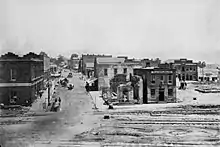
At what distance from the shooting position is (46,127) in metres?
18.7

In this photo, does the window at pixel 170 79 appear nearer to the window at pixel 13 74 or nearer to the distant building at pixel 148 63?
the distant building at pixel 148 63

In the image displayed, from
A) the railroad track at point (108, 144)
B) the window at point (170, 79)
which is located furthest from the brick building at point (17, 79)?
the window at point (170, 79)

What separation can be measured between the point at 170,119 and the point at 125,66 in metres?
20.3

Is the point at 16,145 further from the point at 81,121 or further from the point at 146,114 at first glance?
the point at 146,114

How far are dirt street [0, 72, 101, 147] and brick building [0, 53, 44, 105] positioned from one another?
318 cm

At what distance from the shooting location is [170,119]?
2134cm

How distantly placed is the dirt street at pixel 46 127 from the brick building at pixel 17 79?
3176 mm

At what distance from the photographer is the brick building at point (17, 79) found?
82.1ft

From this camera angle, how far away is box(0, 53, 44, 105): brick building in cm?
2502

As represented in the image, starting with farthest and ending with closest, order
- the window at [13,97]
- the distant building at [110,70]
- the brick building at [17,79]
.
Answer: the distant building at [110,70], the window at [13,97], the brick building at [17,79]

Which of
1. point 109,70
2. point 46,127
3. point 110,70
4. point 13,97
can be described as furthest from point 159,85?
point 46,127

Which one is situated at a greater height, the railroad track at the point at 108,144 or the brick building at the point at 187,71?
the brick building at the point at 187,71

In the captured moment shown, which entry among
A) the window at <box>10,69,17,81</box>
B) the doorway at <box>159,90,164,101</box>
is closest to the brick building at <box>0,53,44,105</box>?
the window at <box>10,69,17,81</box>

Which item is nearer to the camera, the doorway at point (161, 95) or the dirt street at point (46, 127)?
the dirt street at point (46, 127)
